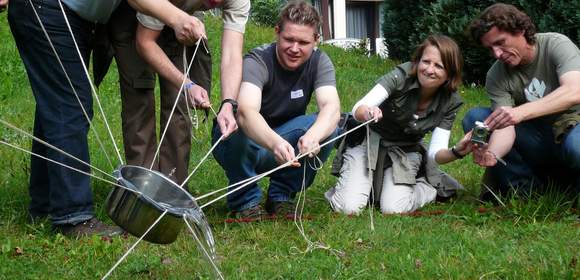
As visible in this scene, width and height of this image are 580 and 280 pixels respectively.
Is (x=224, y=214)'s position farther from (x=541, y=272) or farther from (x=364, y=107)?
(x=541, y=272)

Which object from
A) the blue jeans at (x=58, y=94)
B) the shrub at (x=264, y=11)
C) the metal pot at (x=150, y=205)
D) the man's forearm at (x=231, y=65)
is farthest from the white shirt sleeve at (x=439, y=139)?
the shrub at (x=264, y=11)

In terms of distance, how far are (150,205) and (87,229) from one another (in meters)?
1.35

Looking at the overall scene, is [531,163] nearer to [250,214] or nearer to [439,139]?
[439,139]

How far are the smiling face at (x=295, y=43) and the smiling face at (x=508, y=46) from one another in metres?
0.94

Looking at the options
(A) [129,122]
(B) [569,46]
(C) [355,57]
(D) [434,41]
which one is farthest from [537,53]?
(C) [355,57]

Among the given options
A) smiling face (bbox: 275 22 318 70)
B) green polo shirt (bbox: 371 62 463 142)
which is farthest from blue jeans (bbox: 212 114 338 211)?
green polo shirt (bbox: 371 62 463 142)

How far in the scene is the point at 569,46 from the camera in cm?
440

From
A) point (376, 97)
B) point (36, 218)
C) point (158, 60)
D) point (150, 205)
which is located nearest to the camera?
point (150, 205)

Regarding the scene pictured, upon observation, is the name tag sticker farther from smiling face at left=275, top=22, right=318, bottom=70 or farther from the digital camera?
the digital camera

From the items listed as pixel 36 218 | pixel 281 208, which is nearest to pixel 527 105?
pixel 281 208

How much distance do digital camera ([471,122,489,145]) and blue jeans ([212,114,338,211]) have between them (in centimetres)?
73

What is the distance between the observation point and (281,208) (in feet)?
14.9

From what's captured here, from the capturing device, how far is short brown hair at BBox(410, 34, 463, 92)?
452 cm

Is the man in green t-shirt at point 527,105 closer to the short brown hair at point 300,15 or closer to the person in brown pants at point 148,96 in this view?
the short brown hair at point 300,15
